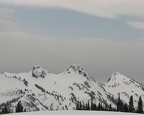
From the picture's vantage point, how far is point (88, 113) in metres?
64.2

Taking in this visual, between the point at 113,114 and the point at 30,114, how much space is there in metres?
15.7

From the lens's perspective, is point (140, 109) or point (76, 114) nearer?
point (76, 114)

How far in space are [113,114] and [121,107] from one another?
13431cm

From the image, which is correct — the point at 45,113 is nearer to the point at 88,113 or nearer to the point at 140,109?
the point at 88,113

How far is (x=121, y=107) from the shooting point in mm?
198375

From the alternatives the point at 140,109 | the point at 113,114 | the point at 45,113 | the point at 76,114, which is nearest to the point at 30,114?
the point at 45,113

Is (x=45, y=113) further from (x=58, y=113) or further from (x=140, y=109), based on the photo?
(x=140, y=109)

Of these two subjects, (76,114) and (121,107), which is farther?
(121,107)

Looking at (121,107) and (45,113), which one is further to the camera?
(121,107)

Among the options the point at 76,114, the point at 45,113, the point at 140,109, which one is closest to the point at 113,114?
the point at 76,114

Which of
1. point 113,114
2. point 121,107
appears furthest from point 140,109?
point 113,114

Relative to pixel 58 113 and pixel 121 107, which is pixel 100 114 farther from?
pixel 121 107

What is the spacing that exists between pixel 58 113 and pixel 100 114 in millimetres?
7709

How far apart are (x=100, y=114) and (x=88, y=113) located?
2.24 meters
